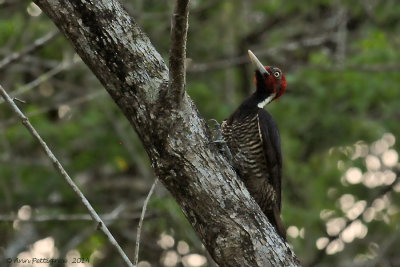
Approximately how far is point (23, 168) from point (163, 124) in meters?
4.69

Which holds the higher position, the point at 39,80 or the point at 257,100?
the point at 39,80

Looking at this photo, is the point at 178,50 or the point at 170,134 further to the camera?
the point at 170,134

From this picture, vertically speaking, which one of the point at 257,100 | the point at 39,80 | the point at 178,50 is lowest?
the point at 257,100

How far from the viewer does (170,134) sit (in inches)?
113

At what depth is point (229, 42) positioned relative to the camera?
8734 mm

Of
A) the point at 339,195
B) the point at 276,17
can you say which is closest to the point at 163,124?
the point at 339,195

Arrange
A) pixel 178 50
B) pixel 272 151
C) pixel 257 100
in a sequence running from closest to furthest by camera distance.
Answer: pixel 178 50
pixel 272 151
pixel 257 100

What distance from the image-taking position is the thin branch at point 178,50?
8.38 feet

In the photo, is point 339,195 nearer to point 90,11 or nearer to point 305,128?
point 305,128

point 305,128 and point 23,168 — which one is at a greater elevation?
point 23,168

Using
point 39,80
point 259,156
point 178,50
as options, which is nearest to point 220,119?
point 259,156

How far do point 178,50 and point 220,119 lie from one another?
16.1 feet

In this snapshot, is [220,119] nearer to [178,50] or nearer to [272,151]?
[272,151]

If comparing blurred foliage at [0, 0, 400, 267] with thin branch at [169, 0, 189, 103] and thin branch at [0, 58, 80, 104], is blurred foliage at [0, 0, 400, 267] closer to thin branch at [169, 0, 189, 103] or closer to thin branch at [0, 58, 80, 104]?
thin branch at [0, 58, 80, 104]
